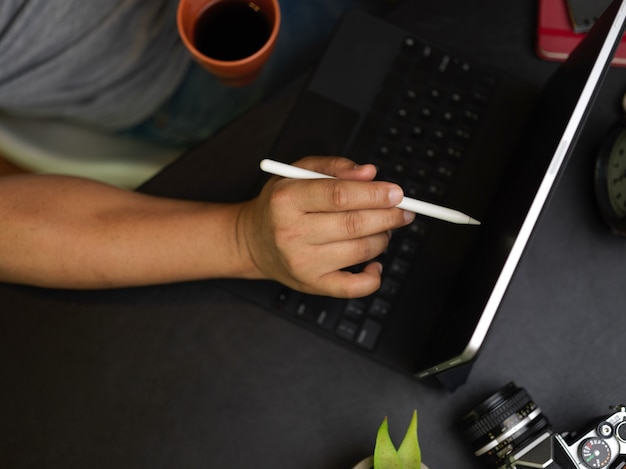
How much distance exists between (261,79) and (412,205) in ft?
1.19

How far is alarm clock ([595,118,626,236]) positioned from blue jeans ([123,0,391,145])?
358mm

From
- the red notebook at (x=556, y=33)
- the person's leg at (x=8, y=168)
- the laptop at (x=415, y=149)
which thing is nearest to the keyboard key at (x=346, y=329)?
the laptop at (x=415, y=149)

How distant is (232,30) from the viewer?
0.59 m

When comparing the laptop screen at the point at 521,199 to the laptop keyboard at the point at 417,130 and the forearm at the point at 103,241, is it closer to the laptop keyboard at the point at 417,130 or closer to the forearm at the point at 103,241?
the laptop keyboard at the point at 417,130

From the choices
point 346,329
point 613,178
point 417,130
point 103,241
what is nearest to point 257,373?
point 346,329

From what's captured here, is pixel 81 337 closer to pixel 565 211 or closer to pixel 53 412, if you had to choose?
pixel 53 412

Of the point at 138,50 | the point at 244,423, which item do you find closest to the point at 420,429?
the point at 244,423

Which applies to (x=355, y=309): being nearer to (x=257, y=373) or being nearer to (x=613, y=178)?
(x=257, y=373)

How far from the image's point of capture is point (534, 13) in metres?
0.65

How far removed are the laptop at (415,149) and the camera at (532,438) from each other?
76 mm

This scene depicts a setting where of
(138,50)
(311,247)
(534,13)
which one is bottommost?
(311,247)

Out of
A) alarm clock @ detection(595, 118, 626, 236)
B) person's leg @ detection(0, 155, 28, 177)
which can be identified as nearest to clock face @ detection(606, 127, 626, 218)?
alarm clock @ detection(595, 118, 626, 236)

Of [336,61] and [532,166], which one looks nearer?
[532,166]

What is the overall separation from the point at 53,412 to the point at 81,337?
81 mm
